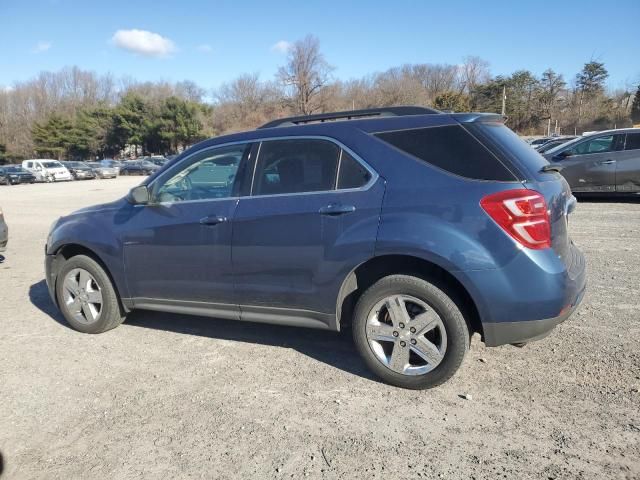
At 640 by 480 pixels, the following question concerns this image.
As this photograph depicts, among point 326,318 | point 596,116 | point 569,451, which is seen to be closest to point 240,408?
point 326,318

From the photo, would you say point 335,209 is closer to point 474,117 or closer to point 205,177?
point 474,117

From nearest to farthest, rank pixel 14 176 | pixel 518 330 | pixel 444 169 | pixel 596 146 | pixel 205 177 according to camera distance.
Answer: pixel 518 330 < pixel 444 169 < pixel 205 177 < pixel 596 146 < pixel 14 176

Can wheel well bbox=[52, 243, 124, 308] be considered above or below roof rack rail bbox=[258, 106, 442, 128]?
below

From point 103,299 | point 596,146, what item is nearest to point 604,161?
point 596,146

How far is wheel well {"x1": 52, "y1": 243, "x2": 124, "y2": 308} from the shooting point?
446 centimetres

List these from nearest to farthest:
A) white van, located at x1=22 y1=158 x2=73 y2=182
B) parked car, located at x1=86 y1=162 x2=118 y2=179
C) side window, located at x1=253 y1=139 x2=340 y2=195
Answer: side window, located at x1=253 y1=139 x2=340 y2=195
white van, located at x1=22 y1=158 x2=73 y2=182
parked car, located at x1=86 y1=162 x2=118 y2=179

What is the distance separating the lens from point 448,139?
126 inches

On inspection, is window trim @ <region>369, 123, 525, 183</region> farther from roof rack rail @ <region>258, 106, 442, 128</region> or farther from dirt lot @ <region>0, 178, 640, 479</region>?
dirt lot @ <region>0, 178, 640, 479</region>

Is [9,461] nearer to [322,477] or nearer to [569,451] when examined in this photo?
[322,477]

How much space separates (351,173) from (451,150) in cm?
69

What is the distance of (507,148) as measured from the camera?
314 centimetres

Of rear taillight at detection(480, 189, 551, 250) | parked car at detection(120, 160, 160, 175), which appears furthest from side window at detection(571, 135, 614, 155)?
parked car at detection(120, 160, 160, 175)

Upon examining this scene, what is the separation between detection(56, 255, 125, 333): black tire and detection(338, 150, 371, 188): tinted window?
2.48 meters

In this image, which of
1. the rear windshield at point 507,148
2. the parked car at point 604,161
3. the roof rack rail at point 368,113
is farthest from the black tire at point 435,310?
the parked car at point 604,161
